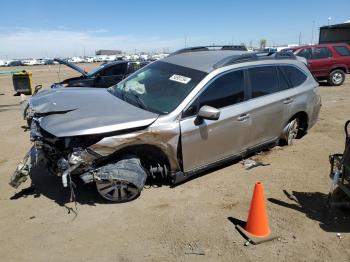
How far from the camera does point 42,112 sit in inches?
179

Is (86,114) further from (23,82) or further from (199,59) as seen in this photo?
(23,82)

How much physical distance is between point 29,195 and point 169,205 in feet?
6.20

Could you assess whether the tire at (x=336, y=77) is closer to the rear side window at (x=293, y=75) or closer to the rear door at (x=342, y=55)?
the rear door at (x=342, y=55)

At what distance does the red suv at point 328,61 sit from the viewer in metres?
15.3

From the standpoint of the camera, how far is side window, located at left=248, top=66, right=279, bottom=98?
5473mm

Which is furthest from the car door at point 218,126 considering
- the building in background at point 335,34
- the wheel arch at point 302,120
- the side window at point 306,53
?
the building in background at point 335,34

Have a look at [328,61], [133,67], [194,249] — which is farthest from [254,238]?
[328,61]

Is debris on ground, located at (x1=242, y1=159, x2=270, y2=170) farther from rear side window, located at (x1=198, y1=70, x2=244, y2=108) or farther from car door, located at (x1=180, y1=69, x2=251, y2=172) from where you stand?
rear side window, located at (x1=198, y1=70, x2=244, y2=108)

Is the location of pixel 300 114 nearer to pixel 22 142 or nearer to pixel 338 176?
pixel 338 176

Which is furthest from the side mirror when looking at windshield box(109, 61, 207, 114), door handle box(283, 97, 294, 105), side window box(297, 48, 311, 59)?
side window box(297, 48, 311, 59)

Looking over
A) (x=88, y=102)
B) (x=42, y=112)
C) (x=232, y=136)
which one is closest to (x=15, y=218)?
(x=42, y=112)

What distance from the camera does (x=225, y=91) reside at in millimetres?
5062

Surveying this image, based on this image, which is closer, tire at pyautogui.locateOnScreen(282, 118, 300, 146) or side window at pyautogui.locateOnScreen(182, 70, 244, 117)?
side window at pyautogui.locateOnScreen(182, 70, 244, 117)

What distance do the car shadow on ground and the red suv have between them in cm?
1176
